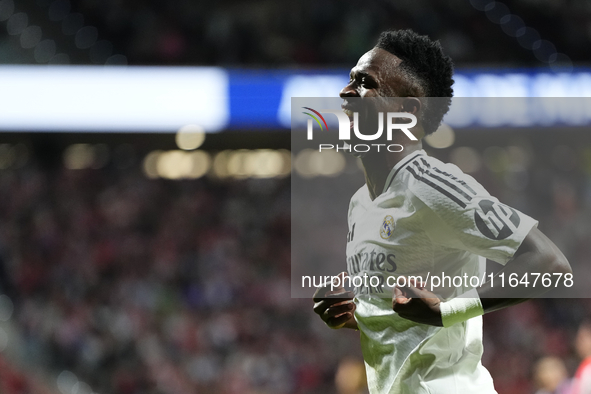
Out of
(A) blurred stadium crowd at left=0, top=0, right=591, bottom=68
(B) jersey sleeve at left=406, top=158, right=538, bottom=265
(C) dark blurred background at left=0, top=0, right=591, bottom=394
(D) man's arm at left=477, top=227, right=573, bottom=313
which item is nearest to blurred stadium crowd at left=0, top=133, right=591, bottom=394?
(C) dark blurred background at left=0, top=0, right=591, bottom=394

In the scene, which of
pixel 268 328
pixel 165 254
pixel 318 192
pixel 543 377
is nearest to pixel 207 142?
pixel 165 254

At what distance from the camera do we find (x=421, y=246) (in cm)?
185

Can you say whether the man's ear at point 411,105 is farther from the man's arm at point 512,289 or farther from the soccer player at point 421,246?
the man's arm at point 512,289

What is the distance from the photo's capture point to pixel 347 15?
1199cm

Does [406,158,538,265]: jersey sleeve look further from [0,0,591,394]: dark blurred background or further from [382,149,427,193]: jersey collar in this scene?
[0,0,591,394]: dark blurred background

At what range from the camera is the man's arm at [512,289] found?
1612 mm

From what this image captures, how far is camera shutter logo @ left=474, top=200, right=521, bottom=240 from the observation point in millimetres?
1663

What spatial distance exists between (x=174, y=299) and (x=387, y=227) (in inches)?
323

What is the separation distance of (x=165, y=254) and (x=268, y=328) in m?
2.38

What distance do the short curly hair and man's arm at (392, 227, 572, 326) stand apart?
520 millimetres

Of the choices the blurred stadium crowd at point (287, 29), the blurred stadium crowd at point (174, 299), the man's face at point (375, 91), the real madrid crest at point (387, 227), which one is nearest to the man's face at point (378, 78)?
the man's face at point (375, 91)

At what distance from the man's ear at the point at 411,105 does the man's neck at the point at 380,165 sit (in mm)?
112

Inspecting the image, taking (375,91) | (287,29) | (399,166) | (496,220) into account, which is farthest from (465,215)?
(287,29)

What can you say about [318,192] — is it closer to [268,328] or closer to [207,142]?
[268,328]
